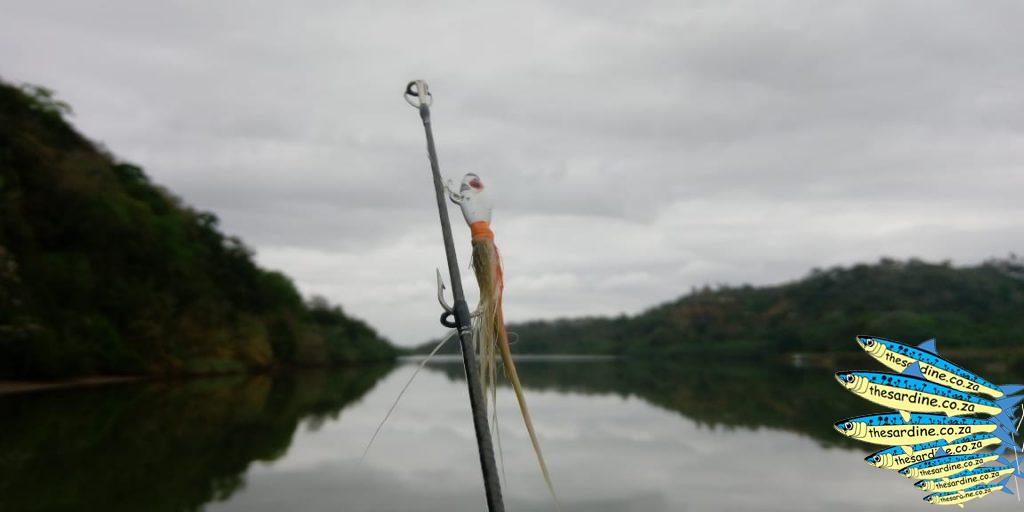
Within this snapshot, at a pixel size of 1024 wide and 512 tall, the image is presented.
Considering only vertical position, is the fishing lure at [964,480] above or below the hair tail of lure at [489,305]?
below

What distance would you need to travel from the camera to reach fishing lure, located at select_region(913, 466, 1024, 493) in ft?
5.40

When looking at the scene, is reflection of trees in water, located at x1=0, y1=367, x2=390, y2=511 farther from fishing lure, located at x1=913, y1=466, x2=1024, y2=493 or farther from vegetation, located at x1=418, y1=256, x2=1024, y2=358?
vegetation, located at x1=418, y1=256, x2=1024, y2=358

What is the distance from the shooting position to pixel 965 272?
168ft

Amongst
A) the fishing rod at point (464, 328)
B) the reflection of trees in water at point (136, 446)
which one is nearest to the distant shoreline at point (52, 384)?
the reflection of trees in water at point (136, 446)

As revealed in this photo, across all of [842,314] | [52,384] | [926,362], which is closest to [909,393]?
[926,362]

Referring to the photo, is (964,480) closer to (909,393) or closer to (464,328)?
(909,393)

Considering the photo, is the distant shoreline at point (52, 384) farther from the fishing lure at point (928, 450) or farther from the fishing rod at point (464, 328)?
the fishing lure at point (928, 450)

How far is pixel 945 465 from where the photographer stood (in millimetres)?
1651

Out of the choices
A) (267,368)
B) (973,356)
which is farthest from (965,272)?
(267,368)

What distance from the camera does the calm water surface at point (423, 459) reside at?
5879mm

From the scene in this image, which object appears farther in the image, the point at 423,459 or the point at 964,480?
the point at 423,459

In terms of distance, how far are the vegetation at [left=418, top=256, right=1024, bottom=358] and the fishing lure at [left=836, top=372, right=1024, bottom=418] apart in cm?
3804

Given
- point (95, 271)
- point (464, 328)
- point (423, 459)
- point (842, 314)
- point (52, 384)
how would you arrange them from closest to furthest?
1. point (464, 328)
2. point (423, 459)
3. point (52, 384)
4. point (95, 271)
5. point (842, 314)

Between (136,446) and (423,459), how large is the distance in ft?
11.0
